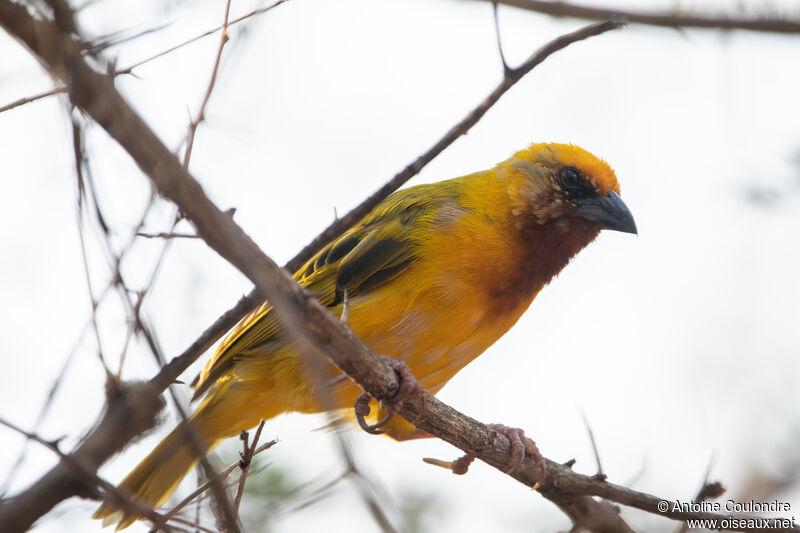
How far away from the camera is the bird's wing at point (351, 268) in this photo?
Result: 3.87 metres

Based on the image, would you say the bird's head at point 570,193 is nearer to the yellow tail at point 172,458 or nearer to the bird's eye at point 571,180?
the bird's eye at point 571,180

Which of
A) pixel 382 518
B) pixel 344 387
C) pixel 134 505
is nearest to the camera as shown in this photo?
pixel 382 518

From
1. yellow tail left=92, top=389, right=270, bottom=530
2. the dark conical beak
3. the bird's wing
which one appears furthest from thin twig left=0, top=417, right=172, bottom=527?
the dark conical beak

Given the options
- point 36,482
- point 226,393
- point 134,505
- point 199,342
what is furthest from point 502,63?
point 226,393

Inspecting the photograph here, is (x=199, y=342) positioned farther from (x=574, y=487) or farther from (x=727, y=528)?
(x=727, y=528)

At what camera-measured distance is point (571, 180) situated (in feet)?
14.3

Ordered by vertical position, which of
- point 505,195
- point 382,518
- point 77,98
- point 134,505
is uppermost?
point 505,195

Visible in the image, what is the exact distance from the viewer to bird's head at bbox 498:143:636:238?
13.8ft

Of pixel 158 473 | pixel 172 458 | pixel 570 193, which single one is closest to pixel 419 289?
pixel 570 193

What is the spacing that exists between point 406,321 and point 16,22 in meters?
2.33

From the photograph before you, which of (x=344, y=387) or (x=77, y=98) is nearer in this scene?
(x=77, y=98)

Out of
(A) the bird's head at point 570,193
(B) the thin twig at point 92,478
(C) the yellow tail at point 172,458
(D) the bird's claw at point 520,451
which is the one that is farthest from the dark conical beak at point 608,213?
(B) the thin twig at point 92,478

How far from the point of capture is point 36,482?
7.41 ft

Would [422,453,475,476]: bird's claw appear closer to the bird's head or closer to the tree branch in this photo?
the tree branch
